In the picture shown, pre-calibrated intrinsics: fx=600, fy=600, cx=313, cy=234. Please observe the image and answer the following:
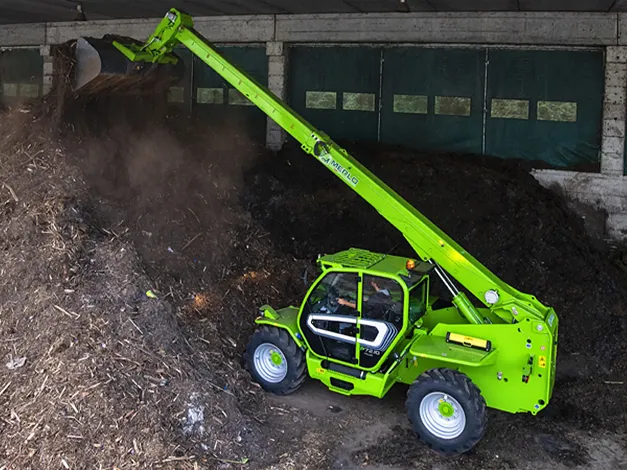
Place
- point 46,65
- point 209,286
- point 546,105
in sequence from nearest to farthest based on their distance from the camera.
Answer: point 209,286, point 546,105, point 46,65

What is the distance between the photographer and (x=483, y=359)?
18.6 feet

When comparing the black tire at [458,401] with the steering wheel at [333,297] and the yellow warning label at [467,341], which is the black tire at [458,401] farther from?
the steering wheel at [333,297]

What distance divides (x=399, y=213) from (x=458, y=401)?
2.02m

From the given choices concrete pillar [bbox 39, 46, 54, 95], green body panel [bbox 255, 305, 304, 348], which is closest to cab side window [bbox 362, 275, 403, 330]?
green body panel [bbox 255, 305, 304, 348]

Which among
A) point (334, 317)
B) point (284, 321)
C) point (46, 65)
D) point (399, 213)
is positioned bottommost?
point (284, 321)

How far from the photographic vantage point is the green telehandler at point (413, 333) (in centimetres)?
582

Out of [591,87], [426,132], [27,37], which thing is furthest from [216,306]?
[27,37]

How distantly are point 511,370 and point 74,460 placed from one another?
13.5 ft

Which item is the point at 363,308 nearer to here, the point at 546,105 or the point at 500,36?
the point at 546,105

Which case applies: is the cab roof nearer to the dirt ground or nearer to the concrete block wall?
the dirt ground

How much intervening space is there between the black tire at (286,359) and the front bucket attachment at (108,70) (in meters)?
4.12

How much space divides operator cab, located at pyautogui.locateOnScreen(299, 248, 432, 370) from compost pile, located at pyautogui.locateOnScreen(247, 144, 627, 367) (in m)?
3.53

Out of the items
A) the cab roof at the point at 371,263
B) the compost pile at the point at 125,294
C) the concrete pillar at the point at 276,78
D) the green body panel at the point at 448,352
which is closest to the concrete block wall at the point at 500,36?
the concrete pillar at the point at 276,78

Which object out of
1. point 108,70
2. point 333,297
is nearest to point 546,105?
point 333,297
